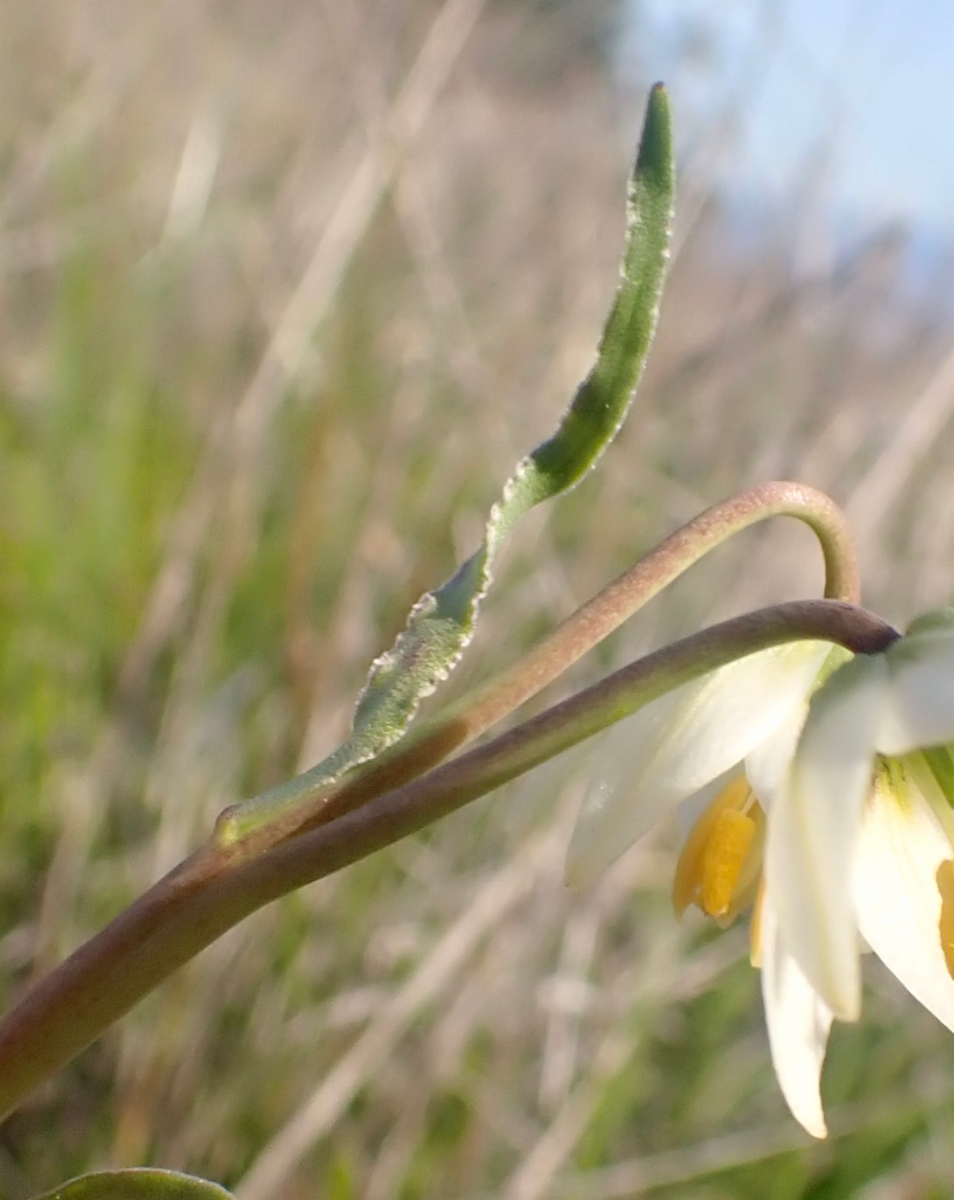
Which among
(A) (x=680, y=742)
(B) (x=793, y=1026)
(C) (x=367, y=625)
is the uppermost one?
(C) (x=367, y=625)

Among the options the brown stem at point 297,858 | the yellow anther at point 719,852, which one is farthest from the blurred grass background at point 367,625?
the brown stem at point 297,858

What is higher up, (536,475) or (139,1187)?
(536,475)

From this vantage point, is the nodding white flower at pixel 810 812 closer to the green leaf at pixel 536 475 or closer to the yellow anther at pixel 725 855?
the yellow anther at pixel 725 855

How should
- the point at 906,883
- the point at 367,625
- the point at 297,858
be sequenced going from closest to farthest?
the point at 297,858
the point at 906,883
the point at 367,625

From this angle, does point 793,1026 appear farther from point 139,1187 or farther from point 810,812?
point 139,1187

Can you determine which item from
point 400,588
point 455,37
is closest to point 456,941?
point 400,588

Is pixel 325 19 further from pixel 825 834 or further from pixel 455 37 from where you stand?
pixel 825 834

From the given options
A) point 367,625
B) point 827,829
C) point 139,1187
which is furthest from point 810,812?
point 367,625
